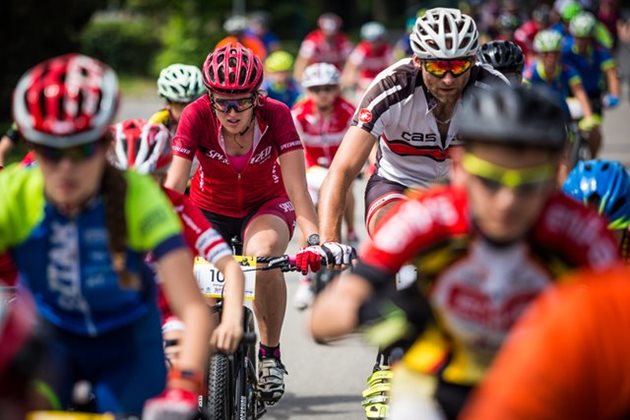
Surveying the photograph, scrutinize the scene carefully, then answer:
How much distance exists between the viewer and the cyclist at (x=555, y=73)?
13.8m

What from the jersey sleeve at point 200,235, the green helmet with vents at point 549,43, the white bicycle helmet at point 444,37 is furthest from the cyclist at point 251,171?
the green helmet with vents at point 549,43

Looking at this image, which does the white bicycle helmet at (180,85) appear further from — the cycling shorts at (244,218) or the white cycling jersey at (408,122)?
the white cycling jersey at (408,122)

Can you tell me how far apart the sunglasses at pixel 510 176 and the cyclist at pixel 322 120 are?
8562mm

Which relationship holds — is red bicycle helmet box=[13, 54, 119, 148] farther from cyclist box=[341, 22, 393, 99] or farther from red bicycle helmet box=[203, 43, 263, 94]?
cyclist box=[341, 22, 393, 99]

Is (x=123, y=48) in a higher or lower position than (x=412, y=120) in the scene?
lower

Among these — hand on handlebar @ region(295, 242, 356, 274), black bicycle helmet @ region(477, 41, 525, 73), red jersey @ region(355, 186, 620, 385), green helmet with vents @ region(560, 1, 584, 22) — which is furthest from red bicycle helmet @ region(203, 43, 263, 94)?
green helmet with vents @ region(560, 1, 584, 22)

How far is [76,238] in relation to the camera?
4211mm

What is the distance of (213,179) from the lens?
760 cm

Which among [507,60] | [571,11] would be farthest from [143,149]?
[571,11]

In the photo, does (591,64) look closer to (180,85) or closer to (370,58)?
(370,58)

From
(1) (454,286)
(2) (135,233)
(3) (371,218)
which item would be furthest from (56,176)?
(3) (371,218)

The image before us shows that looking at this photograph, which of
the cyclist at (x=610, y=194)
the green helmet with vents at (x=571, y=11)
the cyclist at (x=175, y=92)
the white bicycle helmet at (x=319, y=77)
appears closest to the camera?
the cyclist at (x=610, y=194)

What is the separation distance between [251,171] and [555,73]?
727cm

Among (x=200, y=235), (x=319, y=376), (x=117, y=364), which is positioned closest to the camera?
(x=117, y=364)
